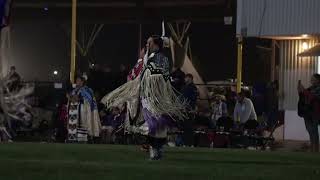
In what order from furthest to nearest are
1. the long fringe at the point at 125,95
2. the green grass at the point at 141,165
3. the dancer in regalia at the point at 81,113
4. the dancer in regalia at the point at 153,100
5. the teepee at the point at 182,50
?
the teepee at the point at 182,50, the dancer in regalia at the point at 81,113, the long fringe at the point at 125,95, the dancer in regalia at the point at 153,100, the green grass at the point at 141,165

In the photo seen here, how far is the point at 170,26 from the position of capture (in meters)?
27.4

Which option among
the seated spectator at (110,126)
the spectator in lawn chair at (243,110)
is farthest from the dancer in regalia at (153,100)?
the seated spectator at (110,126)

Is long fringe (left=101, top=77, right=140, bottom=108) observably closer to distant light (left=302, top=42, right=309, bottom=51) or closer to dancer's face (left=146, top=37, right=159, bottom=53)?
dancer's face (left=146, top=37, right=159, bottom=53)

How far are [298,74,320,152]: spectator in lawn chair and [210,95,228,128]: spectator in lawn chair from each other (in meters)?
2.76

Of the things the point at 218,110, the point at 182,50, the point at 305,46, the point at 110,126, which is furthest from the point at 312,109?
the point at 182,50

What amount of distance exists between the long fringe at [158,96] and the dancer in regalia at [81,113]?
671cm

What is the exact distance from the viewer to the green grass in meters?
9.02

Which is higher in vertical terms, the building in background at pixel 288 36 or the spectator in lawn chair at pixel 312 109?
the building in background at pixel 288 36

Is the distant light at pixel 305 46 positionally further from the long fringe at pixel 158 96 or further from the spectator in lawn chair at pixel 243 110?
the long fringe at pixel 158 96

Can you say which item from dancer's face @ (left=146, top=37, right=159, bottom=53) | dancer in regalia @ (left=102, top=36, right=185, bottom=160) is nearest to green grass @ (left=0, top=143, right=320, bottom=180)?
dancer in regalia @ (left=102, top=36, right=185, bottom=160)

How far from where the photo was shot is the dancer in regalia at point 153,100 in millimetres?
11781

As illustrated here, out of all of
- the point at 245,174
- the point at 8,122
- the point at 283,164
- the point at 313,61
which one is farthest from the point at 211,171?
the point at 313,61

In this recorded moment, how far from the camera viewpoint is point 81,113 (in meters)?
18.7

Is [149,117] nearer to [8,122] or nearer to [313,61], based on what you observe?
[8,122]
